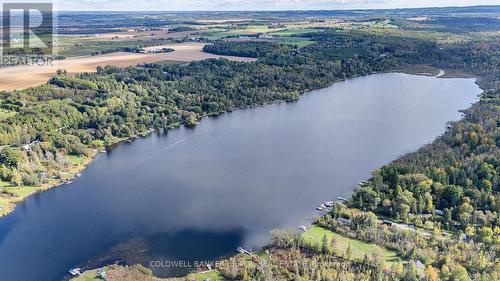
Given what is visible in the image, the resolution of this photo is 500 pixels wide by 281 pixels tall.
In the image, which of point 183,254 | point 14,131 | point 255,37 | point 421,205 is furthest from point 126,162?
point 255,37

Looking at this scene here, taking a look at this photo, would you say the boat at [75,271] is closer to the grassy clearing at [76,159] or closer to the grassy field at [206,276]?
the grassy field at [206,276]

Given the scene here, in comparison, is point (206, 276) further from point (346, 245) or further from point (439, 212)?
point (439, 212)

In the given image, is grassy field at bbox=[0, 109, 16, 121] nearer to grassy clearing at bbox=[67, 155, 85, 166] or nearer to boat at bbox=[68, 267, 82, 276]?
grassy clearing at bbox=[67, 155, 85, 166]

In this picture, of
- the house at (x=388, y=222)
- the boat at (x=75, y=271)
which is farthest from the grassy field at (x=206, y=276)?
the house at (x=388, y=222)

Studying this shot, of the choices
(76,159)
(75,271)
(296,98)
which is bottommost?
(75,271)

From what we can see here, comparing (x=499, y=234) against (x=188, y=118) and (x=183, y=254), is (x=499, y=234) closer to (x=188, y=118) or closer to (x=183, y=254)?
(x=183, y=254)

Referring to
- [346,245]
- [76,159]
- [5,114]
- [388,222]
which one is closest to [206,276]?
[346,245]
